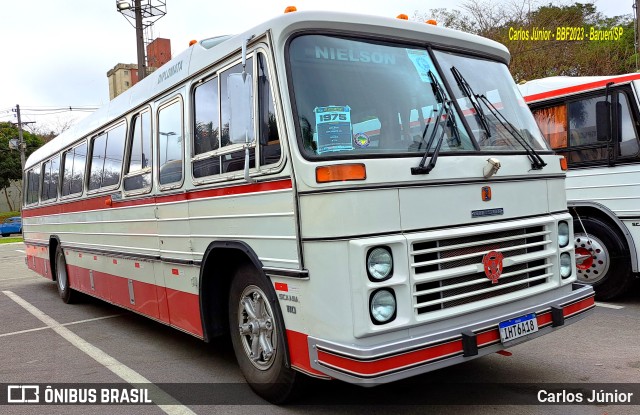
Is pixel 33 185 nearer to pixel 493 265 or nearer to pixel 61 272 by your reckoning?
pixel 61 272

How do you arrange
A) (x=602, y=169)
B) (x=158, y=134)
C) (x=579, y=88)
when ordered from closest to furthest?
(x=158, y=134) → (x=602, y=169) → (x=579, y=88)

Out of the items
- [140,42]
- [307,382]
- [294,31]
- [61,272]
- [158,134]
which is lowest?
[307,382]

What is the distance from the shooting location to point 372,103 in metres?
3.93

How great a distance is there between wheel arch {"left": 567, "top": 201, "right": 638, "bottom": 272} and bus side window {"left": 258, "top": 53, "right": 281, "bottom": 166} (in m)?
4.87

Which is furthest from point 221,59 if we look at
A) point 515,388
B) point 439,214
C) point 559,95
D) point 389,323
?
point 559,95

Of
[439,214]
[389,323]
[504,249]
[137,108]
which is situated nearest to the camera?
[389,323]

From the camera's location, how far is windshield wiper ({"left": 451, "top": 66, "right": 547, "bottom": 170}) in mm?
4301

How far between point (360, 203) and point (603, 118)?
452 centimetres

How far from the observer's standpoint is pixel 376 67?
159 inches

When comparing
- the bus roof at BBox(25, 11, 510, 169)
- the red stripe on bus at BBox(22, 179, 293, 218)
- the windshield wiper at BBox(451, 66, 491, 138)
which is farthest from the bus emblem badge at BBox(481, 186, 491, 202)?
the red stripe on bus at BBox(22, 179, 293, 218)

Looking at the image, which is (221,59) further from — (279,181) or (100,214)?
(100,214)

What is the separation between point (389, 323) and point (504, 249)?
1.10 m

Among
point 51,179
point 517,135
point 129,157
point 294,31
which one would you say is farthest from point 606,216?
point 51,179

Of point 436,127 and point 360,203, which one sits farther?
point 436,127
